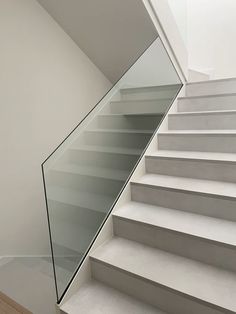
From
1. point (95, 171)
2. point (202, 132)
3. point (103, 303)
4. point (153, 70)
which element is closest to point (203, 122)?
point (202, 132)

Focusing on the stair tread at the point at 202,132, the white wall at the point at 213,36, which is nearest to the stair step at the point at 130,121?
the stair tread at the point at 202,132

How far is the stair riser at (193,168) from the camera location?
1.97 meters

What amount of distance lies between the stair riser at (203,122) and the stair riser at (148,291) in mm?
1533

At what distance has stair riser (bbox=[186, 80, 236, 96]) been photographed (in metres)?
2.70

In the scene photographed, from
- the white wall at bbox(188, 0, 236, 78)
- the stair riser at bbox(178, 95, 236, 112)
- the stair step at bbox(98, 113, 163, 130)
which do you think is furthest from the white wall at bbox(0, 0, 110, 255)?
the white wall at bbox(188, 0, 236, 78)

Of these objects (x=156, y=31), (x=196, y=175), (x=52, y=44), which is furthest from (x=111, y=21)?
(x=196, y=175)

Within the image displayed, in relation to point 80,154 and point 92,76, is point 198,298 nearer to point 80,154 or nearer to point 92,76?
point 80,154

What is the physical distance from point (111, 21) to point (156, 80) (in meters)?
0.87

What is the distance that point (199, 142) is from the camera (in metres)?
2.30

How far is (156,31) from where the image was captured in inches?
103

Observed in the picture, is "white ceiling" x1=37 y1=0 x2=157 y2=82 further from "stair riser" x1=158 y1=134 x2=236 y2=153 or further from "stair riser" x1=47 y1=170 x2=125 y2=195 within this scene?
"stair riser" x1=47 y1=170 x2=125 y2=195

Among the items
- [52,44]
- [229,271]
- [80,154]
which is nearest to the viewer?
[229,271]

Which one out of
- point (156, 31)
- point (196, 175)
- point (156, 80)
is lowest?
point (196, 175)

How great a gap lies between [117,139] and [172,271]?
109cm
